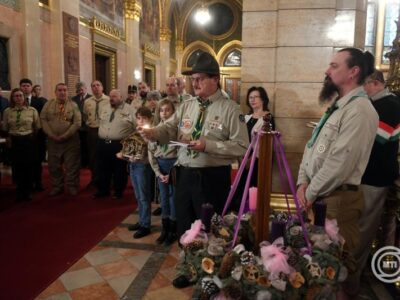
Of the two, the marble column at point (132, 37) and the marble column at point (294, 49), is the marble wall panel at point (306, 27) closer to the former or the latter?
the marble column at point (294, 49)

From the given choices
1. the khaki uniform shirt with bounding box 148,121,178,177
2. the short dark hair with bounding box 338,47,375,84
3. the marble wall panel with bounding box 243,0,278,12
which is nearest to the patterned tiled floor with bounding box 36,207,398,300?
the khaki uniform shirt with bounding box 148,121,178,177

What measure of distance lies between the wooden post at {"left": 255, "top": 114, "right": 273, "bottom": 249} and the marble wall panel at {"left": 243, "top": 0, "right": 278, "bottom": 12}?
207 cm

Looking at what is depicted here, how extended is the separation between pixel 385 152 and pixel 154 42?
13840mm

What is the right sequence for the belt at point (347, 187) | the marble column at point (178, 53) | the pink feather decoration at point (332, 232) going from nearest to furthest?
the pink feather decoration at point (332, 232)
the belt at point (347, 187)
the marble column at point (178, 53)

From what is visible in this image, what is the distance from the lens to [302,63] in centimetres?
321

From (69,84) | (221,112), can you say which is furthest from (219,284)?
(69,84)

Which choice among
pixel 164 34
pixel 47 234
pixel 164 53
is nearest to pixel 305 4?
pixel 47 234

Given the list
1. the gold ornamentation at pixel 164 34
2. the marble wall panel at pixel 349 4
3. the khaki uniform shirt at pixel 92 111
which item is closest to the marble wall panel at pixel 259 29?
the marble wall panel at pixel 349 4

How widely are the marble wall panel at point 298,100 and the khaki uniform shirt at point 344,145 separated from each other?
130 cm

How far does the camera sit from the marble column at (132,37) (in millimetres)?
11812

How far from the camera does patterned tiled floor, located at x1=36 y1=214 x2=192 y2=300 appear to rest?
8.70 ft

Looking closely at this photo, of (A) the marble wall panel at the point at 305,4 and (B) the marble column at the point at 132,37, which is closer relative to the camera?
(A) the marble wall panel at the point at 305,4

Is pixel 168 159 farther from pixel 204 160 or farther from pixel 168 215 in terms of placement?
pixel 204 160

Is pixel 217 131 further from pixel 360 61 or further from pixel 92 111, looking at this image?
pixel 92 111
